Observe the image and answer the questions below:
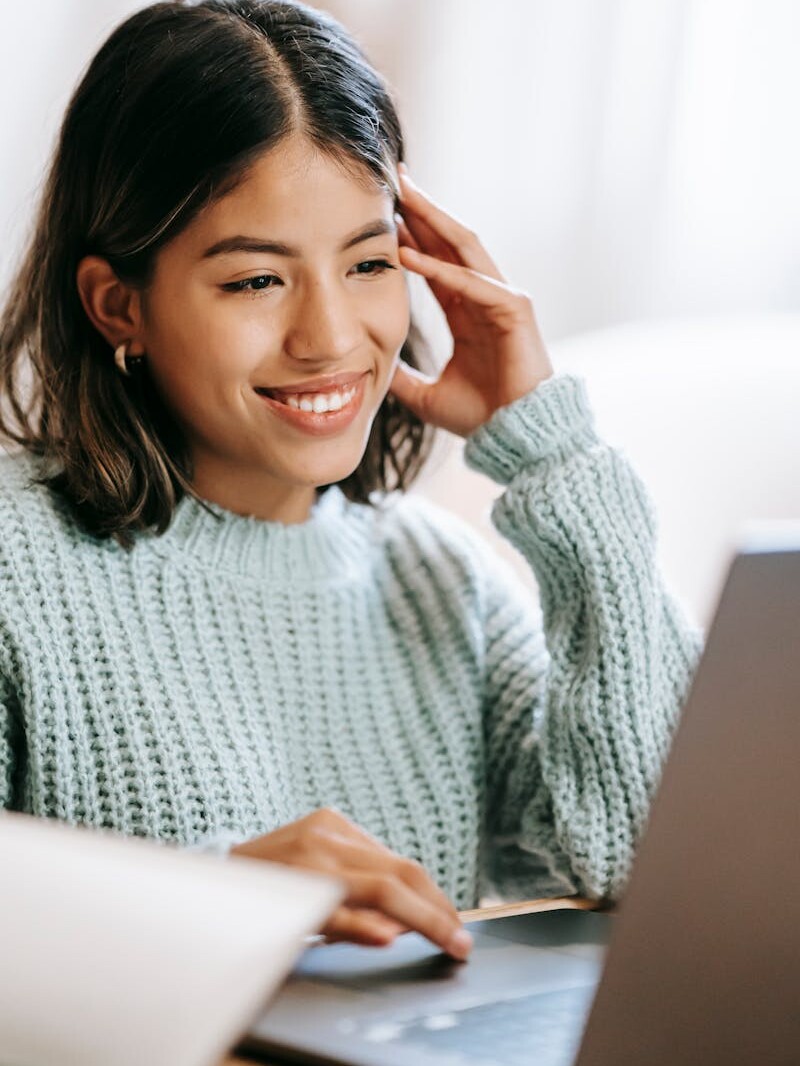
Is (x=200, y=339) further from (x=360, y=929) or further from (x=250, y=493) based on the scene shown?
(x=360, y=929)

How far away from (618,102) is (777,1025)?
185cm

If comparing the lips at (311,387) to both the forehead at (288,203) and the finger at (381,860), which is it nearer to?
the forehead at (288,203)

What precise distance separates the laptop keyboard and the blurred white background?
1456 mm

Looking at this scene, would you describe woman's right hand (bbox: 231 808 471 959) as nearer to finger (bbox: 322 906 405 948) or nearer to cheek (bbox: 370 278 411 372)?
finger (bbox: 322 906 405 948)

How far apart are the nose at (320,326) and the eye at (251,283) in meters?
0.03

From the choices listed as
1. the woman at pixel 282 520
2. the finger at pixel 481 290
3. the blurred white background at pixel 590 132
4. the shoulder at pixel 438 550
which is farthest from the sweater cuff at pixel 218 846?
the blurred white background at pixel 590 132

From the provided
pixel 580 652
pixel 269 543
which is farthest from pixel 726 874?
pixel 269 543

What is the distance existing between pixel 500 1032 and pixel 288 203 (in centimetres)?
64

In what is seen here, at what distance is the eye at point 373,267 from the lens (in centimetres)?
112

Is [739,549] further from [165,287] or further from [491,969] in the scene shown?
[165,287]

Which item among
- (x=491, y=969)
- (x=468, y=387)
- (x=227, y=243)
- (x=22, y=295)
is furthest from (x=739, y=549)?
(x=22, y=295)

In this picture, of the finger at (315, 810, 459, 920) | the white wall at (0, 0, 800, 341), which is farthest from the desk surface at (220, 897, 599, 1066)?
the white wall at (0, 0, 800, 341)

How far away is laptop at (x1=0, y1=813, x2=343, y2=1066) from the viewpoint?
43 centimetres

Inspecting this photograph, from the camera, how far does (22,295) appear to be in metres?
1.24
